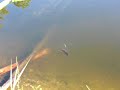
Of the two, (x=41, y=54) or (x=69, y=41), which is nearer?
(x=41, y=54)

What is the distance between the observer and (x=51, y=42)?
2083cm

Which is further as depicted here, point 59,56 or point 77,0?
point 77,0

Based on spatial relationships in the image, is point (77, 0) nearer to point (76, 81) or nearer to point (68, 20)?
point (68, 20)

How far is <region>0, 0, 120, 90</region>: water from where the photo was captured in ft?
52.0

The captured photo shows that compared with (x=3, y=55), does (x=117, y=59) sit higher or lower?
lower

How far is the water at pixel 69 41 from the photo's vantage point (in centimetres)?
1586

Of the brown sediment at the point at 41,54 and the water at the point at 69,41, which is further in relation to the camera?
the brown sediment at the point at 41,54

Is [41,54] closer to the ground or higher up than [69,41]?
higher up

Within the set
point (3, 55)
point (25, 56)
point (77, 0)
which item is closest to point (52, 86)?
→ point (25, 56)

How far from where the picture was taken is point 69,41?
20.7 m

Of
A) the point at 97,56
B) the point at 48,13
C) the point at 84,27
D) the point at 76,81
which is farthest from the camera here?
the point at 48,13

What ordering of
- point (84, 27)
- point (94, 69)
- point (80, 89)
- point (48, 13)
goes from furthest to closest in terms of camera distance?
point (48, 13) → point (84, 27) → point (94, 69) → point (80, 89)

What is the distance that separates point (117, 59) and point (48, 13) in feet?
36.0

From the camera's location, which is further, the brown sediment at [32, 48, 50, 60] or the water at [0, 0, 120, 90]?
the brown sediment at [32, 48, 50, 60]
